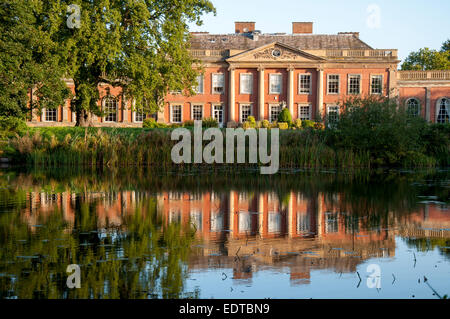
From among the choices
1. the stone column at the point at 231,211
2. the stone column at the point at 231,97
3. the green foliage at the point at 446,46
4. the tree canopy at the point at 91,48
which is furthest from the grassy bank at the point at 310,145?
the green foliage at the point at 446,46

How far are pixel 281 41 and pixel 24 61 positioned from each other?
2951 cm

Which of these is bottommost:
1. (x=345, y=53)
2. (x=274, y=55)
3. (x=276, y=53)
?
(x=274, y=55)

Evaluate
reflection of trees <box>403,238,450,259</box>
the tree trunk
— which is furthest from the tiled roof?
reflection of trees <box>403,238,450,259</box>

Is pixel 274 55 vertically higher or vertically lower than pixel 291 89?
higher

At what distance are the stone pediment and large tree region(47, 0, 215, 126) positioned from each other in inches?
643

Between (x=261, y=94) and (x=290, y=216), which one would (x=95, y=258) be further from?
(x=261, y=94)

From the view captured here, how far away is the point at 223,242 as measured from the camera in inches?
234

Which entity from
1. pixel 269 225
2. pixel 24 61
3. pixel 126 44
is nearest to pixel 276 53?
pixel 126 44

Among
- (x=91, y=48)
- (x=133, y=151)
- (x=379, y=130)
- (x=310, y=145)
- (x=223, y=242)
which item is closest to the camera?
(x=223, y=242)

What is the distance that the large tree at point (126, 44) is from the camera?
2320 centimetres

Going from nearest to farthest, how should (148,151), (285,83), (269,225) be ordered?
(269,225), (148,151), (285,83)

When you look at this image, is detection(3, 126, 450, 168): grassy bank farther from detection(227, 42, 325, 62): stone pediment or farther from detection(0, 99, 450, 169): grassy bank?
detection(227, 42, 325, 62): stone pediment

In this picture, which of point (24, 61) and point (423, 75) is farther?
point (423, 75)

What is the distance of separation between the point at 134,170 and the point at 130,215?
9.06 metres
